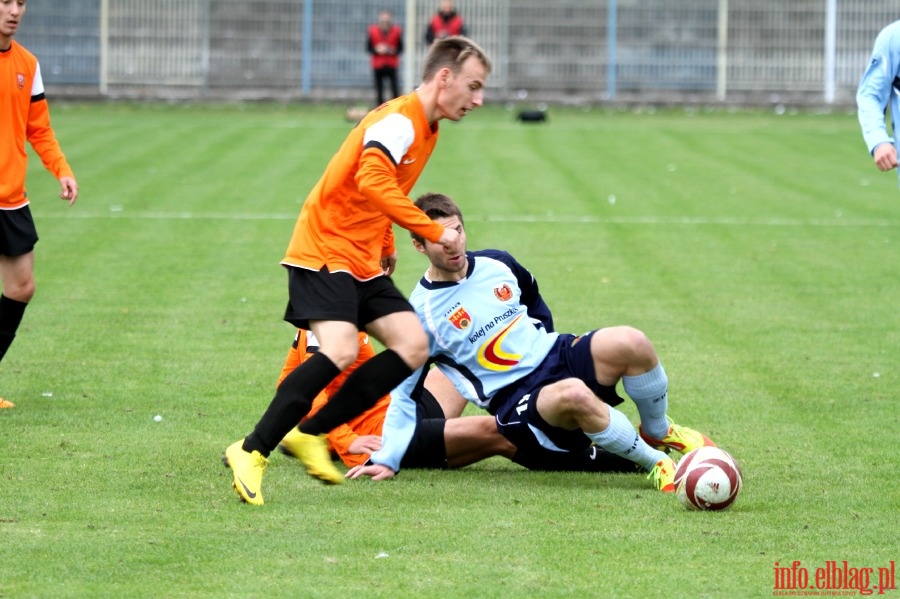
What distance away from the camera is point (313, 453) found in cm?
594

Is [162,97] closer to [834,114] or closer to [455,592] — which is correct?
[834,114]

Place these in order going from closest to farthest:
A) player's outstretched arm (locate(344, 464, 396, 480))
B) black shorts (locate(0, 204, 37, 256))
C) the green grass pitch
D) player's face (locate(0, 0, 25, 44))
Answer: the green grass pitch, player's outstretched arm (locate(344, 464, 396, 480)), player's face (locate(0, 0, 25, 44)), black shorts (locate(0, 204, 37, 256))

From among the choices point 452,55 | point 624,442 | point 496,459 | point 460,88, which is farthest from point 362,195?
point 496,459

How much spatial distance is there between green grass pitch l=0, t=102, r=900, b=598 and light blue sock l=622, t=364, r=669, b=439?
285 mm

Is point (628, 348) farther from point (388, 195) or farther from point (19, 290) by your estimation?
point (19, 290)

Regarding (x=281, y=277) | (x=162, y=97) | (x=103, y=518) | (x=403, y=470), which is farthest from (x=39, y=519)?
(x=162, y=97)

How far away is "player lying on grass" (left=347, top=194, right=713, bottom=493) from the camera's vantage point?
602cm

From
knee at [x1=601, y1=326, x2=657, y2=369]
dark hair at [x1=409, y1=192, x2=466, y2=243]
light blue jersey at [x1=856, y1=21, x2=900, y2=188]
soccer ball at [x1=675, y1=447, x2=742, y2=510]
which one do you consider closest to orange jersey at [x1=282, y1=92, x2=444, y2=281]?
dark hair at [x1=409, y1=192, x2=466, y2=243]

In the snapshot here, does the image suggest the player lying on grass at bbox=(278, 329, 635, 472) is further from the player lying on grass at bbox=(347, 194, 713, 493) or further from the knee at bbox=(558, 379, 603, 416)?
the knee at bbox=(558, 379, 603, 416)

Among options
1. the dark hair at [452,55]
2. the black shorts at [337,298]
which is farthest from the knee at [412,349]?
the dark hair at [452,55]

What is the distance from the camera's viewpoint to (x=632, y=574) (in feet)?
15.5

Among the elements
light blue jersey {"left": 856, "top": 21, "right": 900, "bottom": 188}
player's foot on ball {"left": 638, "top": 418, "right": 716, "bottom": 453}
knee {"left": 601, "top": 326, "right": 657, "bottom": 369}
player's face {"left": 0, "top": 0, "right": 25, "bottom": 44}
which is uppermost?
player's face {"left": 0, "top": 0, "right": 25, "bottom": 44}

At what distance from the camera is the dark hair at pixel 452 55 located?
5922mm

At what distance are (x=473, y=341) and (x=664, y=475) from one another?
3.44 feet
